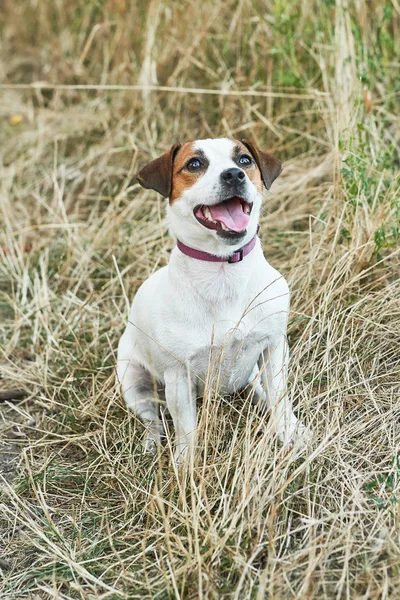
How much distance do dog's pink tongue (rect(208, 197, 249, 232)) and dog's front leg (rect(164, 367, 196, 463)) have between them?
24.8 inches

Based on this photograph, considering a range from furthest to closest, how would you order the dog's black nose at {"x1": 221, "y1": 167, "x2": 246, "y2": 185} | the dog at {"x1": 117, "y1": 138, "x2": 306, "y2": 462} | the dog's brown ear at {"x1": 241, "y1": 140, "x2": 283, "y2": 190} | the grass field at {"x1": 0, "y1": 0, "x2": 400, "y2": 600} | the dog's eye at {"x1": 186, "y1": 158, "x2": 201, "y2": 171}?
the dog's brown ear at {"x1": 241, "y1": 140, "x2": 283, "y2": 190}
the dog's eye at {"x1": 186, "y1": 158, "x2": 201, "y2": 171}
the dog at {"x1": 117, "y1": 138, "x2": 306, "y2": 462}
the dog's black nose at {"x1": 221, "y1": 167, "x2": 246, "y2": 185}
the grass field at {"x1": 0, "y1": 0, "x2": 400, "y2": 600}

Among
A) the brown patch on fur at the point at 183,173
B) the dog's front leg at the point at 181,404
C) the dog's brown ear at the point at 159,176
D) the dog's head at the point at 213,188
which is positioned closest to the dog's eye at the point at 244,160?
the dog's head at the point at 213,188

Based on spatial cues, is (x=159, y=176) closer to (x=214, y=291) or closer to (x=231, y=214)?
(x=231, y=214)

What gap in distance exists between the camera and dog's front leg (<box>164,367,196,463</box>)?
3.10 metres

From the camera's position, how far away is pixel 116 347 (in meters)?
4.07

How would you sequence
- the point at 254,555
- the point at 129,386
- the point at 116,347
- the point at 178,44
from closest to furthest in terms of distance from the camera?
the point at 254,555
the point at 129,386
the point at 116,347
the point at 178,44

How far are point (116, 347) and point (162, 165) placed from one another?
128 centimetres

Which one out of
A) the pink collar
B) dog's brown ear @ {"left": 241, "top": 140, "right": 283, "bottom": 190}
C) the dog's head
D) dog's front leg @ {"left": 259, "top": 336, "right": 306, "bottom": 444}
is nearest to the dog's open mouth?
the dog's head

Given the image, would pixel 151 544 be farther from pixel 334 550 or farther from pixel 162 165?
pixel 162 165

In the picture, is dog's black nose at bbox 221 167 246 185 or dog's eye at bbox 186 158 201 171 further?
dog's eye at bbox 186 158 201 171

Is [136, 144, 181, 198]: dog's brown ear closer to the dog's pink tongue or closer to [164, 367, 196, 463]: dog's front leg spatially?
the dog's pink tongue

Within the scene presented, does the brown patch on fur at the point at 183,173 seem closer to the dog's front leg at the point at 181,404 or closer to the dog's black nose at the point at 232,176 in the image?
the dog's black nose at the point at 232,176

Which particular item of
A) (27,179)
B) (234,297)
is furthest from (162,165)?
(27,179)

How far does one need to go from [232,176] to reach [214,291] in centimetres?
48
